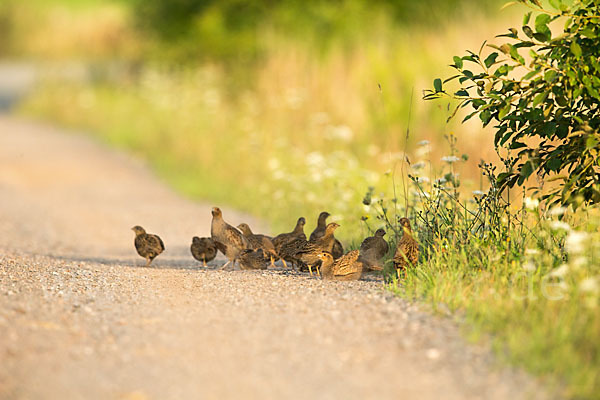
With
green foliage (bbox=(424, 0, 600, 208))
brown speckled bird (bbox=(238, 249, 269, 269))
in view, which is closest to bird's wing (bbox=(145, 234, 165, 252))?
brown speckled bird (bbox=(238, 249, 269, 269))

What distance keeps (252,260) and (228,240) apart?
351 mm

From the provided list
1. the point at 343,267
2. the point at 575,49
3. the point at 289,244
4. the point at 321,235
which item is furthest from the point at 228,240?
the point at 575,49

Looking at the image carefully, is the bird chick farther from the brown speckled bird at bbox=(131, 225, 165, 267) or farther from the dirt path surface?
the brown speckled bird at bbox=(131, 225, 165, 267)

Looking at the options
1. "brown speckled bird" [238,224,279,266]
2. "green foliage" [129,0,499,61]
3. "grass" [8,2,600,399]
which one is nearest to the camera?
"grass" [8,2,600,399]

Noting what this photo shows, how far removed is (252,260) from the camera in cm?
787

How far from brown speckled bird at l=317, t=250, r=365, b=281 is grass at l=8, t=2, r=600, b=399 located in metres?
0.49

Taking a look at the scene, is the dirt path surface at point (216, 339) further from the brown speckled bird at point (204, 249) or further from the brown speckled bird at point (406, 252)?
the brown speckled bird at point (406, 252)

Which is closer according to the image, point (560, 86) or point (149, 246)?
point (560, 86)

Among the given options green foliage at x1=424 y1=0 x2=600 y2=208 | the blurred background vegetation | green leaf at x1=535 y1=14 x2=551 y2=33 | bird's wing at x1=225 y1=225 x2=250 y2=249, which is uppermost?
the blurred background vegetation

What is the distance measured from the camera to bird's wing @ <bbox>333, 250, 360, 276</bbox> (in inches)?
273

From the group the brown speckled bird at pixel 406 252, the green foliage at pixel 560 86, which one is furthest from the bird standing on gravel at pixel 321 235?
the green foliage at pixel 560 86

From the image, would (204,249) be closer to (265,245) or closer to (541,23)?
(265,245)

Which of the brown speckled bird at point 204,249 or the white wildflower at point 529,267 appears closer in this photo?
the white wildflower at point 529,267

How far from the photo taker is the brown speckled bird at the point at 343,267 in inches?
273
